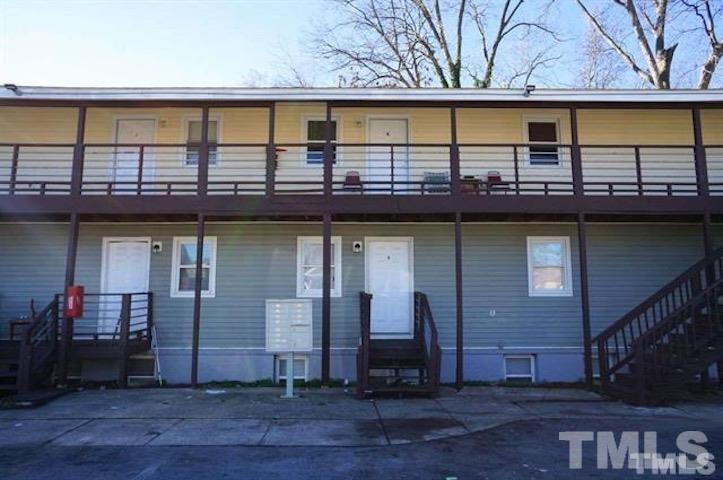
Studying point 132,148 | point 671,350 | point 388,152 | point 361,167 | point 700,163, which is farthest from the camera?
point 132,148

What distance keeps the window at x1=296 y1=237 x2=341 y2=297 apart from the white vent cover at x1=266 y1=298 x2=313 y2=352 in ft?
6.29

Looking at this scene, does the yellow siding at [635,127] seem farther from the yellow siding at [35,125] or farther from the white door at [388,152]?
the yellow siding at [35,125]

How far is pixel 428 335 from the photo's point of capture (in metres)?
10.1

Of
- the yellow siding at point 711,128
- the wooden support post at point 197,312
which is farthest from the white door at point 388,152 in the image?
the yellow siding at point 711,128

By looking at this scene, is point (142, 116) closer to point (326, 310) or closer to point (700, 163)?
point (326, 310)

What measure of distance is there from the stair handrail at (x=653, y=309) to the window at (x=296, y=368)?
542 centimetres

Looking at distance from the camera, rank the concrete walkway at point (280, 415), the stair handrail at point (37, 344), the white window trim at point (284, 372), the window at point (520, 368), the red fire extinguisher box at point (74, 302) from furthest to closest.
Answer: the window at point (520, 368) → the white window trim at point (284, 372) → the red fire extinguisher box at point (74, 302) → the stair handrail at point (37, 344) → the concrete walkway at point (280, 415)

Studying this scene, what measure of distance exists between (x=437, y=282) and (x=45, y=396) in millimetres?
7154

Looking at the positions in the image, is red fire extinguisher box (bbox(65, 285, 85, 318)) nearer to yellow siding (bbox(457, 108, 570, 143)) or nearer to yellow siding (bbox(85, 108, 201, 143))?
yellow siding (bbox(85, 108, 201, 143))

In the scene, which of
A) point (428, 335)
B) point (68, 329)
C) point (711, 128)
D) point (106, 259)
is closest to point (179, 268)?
point (106, 259)

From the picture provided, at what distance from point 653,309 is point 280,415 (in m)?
6.84

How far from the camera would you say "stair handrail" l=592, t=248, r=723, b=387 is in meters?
9.00

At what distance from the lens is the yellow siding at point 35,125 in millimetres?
11062

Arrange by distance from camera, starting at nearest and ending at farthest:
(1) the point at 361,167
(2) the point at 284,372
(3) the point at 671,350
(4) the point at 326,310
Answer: (3) the point at 671,350, (4) the point at 326,310, (2) the point at 284,372, (1) the point at 361,167
